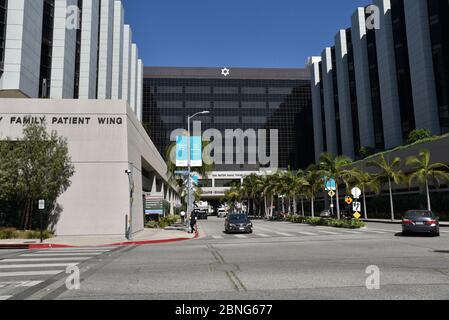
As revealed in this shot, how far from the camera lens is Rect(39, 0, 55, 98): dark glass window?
144 ft

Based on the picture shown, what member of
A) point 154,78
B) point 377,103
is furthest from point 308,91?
point 377,103

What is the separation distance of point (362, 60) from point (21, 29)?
179 feet

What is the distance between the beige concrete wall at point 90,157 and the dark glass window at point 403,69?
47094mm

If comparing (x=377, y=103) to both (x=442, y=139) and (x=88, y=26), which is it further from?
(x=88, y=26)

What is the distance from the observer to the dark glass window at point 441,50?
51000 millimetres

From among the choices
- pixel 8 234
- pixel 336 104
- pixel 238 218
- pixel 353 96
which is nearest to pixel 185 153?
pixel 238 218

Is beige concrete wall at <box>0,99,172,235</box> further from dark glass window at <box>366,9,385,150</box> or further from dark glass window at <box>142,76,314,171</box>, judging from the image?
dark glass window at <box>142,76,314,171</box>

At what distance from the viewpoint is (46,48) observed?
147 feet

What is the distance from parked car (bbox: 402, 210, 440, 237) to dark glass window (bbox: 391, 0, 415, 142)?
40690 mm

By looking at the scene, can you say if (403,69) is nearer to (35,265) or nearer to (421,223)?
(421,223)

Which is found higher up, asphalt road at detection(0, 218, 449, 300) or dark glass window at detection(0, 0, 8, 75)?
dark glass window at detection(0, 0, 8, 75)

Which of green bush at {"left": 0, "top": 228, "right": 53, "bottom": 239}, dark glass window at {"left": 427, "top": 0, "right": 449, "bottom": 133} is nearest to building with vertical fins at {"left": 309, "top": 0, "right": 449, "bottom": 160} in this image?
dark glass window at {"left": 427, "top": 0, "right": 449, "bottom": 133}

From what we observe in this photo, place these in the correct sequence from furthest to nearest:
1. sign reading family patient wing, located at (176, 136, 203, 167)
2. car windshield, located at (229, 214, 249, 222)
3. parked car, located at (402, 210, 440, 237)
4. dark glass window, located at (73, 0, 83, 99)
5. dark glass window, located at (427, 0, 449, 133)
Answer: dark glass window, located at (73, 0, 83, 99) < dark glass window, located at (427, 0, 449, 133) < sign reading family patient wing, located at (176, 136, 203, 167) < car windshield, located at (229, 214, 249, 222) < parked car, located at (402, 210, 440, 237)
